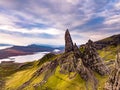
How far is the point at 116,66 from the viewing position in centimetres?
16488

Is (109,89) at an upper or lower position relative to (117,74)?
lower

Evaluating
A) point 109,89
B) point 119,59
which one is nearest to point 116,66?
point 119,59

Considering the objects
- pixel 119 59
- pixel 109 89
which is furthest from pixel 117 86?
pixel 119 59

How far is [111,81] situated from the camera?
166 metres

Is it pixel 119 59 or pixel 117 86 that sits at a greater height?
pixel 119 59

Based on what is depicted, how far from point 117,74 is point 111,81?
7.35 metres

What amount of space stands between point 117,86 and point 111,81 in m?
8.45

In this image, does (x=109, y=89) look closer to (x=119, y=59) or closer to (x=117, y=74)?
(x=117, y=74)

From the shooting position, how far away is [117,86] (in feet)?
520

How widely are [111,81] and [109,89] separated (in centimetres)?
633

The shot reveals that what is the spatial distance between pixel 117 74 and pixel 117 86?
838cm

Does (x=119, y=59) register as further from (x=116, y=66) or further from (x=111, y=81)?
(x=111, y=81)

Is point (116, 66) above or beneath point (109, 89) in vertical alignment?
above

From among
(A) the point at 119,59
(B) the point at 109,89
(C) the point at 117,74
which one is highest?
(A) the point at 119,59
